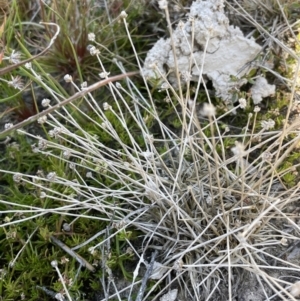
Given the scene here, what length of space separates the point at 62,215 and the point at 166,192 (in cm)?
36

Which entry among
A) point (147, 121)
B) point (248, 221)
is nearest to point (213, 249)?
point (248, 221)

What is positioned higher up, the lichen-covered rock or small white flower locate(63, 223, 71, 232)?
the lichen-covered rock

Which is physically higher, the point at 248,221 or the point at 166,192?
the point at 166,192

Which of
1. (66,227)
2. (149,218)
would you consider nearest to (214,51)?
(149,218)

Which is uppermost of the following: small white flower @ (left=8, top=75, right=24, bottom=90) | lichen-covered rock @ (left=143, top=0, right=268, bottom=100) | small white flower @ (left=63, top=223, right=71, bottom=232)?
small white flower @ (left=8, top=75, right=24, bottom=90)

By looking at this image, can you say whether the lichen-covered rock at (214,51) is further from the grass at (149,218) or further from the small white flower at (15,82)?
the small white flower at (15,82)

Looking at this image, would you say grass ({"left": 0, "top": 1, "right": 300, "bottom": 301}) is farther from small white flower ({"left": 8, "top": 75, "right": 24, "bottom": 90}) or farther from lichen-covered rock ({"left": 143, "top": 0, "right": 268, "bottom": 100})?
lichen-covered rock ({"left": 143, "top": 0, "right": 268, "bottom": 100})

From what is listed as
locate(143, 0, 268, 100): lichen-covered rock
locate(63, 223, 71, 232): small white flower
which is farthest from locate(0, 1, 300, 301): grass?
locate(143, 0, 268, 100): lichen-covered rock

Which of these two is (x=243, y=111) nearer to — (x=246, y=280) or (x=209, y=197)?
(x=209, y=197)

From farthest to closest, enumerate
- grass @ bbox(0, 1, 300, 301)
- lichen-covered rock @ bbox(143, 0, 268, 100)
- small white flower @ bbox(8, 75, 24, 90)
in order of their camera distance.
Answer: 1. lichen-covered rock @ bbox(143, 0, 268, 100)
2. small white flower @ bbox(8, 75, 24, 90)
3. grass @ bbox(0, 1, 300, 301)

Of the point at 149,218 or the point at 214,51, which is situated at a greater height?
the point at 214,51

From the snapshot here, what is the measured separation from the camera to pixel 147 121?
1837 millimetres

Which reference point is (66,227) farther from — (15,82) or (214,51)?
(214,51)

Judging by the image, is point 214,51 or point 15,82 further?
point 214,51
